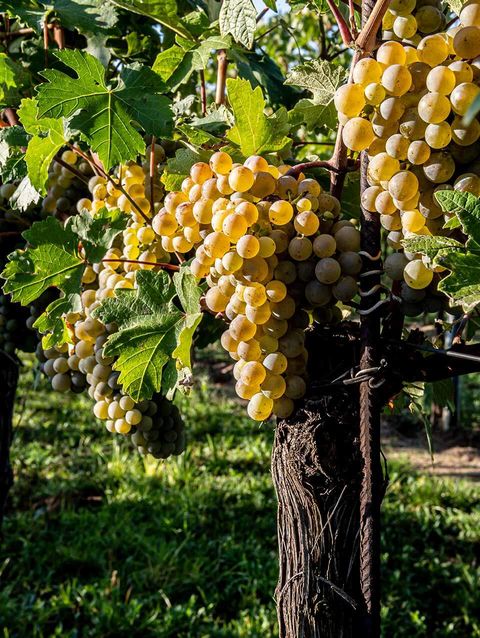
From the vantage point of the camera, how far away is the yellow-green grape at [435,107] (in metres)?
0.63

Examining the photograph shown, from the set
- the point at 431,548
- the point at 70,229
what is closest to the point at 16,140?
the point at 70,229

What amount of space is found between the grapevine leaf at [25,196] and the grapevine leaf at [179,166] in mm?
274

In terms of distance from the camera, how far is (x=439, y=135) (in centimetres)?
64

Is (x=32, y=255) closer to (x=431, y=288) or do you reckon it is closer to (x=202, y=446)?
(x=431, y=288)

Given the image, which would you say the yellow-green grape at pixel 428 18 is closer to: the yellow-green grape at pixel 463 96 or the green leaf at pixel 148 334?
the yellow-green grape at pixel 463 96

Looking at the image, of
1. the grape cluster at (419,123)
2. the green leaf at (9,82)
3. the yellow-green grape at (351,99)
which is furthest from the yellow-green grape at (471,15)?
the green leaf at (9,82)

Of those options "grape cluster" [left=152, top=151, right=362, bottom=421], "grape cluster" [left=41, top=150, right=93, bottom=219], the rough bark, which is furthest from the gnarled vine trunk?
the rough bark

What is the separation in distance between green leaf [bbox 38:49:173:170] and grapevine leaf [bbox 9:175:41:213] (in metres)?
0.21

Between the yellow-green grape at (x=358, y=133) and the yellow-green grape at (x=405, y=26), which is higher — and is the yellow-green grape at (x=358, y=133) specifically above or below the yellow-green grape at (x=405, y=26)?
below

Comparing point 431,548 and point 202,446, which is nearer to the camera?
point 431,548

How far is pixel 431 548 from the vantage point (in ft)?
12.1

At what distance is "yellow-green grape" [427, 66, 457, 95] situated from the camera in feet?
2.07

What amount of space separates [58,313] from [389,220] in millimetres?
548

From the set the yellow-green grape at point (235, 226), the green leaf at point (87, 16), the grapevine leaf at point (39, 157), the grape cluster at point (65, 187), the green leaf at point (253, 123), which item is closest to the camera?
the yellow-green grape at point (235, 226)
